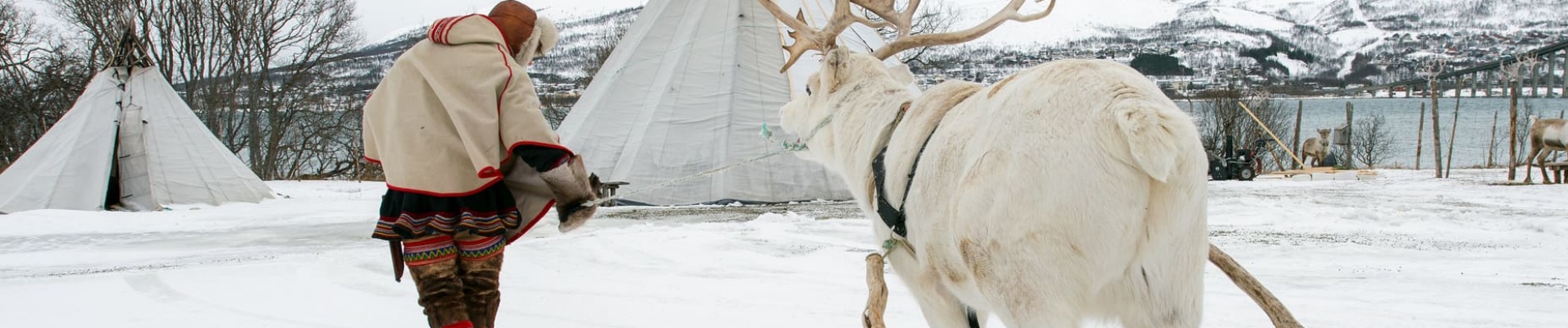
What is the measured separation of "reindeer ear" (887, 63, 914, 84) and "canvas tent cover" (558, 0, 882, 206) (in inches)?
375

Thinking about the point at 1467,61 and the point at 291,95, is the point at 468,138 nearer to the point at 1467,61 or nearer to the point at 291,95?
the point at 291,95

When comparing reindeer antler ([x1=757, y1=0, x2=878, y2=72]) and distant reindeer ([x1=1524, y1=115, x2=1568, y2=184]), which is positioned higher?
reindeer antler ([x1=757, y1=0, x2=878, y2=72])

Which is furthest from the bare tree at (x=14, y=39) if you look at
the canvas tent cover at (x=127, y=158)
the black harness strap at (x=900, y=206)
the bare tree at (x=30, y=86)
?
the black harness strap at (x=900, y=206)

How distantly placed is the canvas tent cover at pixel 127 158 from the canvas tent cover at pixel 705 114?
5.93 meters

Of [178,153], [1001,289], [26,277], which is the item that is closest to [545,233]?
[26,277]

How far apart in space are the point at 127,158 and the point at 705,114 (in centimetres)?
883

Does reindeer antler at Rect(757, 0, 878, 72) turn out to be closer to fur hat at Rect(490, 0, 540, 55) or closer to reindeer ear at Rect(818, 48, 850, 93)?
reindeer ear at Rect(818, 48, 850, 93)

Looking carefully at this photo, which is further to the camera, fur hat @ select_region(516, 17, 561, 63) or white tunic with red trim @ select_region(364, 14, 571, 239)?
Result: fur hat @ select_region(516, 17, 561, 63)

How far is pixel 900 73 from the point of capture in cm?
435

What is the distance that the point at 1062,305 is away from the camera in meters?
2.26

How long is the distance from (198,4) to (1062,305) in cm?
3548

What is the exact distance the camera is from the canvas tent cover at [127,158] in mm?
13625

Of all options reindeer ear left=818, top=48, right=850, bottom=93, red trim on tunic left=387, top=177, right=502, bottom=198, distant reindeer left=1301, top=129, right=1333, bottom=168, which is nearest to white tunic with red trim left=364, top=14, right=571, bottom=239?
red trim on tunic left=387, top=177, right=502, bottom=198

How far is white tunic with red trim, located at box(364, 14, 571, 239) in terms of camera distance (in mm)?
2738
